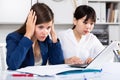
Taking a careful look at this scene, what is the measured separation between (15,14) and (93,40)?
1611 millimetres

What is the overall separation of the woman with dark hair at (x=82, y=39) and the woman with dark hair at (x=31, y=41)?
0.35 meters

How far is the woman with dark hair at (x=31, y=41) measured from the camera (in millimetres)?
1494

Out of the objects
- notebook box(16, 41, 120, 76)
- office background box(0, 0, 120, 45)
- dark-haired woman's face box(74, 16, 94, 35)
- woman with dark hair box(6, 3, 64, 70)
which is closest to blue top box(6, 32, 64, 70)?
woman with dark hair box(6, 3, 64, 70)

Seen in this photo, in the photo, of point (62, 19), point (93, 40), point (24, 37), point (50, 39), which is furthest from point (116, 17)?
point (24, 37)

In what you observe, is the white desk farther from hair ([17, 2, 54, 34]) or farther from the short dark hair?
the short dark hair

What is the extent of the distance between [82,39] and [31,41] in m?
0.69

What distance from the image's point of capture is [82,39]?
208 cm

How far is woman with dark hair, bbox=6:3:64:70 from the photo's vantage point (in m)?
1.49

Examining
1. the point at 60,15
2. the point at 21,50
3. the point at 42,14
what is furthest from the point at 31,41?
the point at 60,15

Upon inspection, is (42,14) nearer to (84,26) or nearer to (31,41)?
(31,41)

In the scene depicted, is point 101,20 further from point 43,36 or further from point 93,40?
point 43,36

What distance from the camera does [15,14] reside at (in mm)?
3373

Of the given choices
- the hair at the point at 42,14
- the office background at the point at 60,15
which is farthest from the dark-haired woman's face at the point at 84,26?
the office background at the point at 60,15

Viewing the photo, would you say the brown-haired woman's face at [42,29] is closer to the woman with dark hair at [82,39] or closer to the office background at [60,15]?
the woman with dark hair at [82,39]
